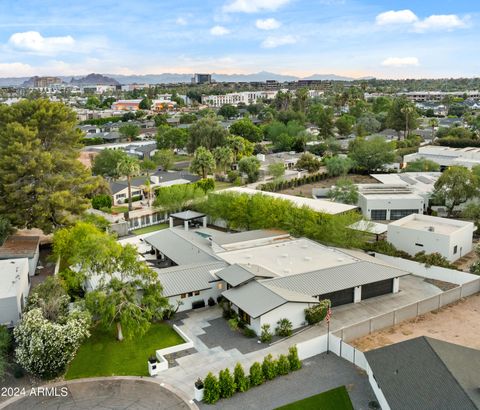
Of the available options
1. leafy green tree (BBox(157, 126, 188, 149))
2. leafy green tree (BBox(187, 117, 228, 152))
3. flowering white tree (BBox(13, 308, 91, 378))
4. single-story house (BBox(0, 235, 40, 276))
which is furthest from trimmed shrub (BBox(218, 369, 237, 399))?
leafy green tree (BBox(157, 126, 188, 149))

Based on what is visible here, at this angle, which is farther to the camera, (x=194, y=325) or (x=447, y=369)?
(x=194, y=325)

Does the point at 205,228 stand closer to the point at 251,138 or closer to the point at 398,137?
the point at 251,138

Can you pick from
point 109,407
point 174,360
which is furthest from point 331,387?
point 109,407

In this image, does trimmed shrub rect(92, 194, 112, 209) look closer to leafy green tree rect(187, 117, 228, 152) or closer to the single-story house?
the single-story house

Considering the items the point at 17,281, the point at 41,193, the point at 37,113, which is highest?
the point at 37,113

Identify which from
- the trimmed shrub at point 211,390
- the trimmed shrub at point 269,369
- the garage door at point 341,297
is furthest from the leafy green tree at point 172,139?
the trimmed shrub at point 211,390

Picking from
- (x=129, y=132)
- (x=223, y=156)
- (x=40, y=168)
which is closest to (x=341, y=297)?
(x=40, y=168)

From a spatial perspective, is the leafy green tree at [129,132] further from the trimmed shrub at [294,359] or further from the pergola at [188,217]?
the trimmed shrub at [294,359]
